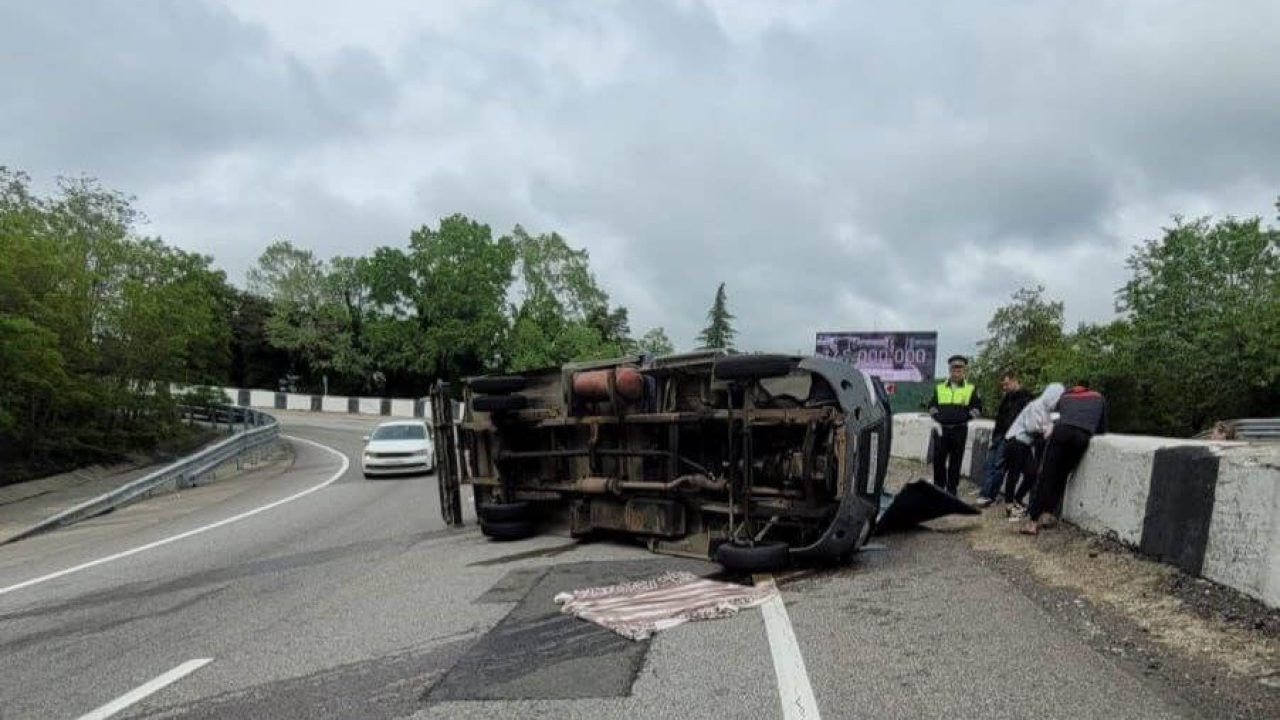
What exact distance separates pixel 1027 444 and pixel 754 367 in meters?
3.75

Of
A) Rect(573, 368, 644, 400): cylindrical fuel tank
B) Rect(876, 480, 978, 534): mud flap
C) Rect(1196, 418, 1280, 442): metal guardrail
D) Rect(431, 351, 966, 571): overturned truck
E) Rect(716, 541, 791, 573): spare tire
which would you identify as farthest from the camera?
Rect(1196, 418, 1280, 442): metal guardrail

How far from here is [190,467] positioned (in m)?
19.7

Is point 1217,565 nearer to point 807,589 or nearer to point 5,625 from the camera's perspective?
point 807,589

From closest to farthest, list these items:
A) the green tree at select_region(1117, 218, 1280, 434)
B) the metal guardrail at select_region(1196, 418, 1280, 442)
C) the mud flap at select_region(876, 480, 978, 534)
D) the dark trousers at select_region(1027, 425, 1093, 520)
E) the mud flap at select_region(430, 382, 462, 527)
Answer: the dark trousers at select_region(1027, 425, 1093, 520)
the mud flap at select_region(876, 480, 978, 534)
the mud flap at select_region(430, 382, 462, 527)
the metal guardrail at select_region(1196, 418, 1280, 442)
the green tree at select_region(1117, 218, 1280, 434)

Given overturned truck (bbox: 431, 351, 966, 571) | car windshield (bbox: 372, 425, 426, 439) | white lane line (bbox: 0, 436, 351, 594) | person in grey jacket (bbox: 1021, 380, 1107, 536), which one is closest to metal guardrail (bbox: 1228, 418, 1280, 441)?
person in grey jacket (bbox: 1021, 380, 1107, 536)

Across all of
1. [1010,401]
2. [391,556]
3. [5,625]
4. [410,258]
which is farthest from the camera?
[410,258]

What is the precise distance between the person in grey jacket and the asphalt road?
3.05 feet

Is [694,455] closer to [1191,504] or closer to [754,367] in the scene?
[754,367]

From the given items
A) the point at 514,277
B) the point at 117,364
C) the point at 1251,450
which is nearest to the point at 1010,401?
the point at 1251,450

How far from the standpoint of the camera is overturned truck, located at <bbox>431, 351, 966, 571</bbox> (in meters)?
6.62

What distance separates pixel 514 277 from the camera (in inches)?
2542

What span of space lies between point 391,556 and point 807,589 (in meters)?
4.24

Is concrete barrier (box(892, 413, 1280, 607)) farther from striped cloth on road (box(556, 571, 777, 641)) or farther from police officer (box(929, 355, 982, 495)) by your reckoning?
striped cloth on road (box(556, 571, 777, 641))

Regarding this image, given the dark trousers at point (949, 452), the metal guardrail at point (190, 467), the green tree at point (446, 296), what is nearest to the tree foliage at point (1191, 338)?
the dark trousers at point (949, 452)
